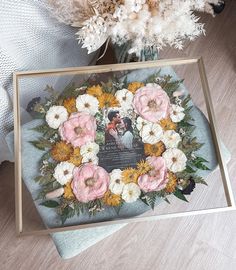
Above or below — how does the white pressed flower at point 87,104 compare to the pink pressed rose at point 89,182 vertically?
above

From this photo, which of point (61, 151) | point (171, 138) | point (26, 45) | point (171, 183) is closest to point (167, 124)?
point (171, 138)

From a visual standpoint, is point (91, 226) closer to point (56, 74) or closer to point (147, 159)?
point (147, 159)

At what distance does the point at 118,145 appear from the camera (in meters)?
0.79

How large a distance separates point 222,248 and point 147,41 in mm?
709

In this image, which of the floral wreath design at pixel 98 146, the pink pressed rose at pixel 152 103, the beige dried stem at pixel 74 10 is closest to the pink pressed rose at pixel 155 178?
the floral wreath design at pixel 98 146

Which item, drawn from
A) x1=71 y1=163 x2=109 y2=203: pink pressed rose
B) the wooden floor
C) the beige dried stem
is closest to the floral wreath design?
x1=71 y1=163 x2=109 y2=203: pink pressed rose

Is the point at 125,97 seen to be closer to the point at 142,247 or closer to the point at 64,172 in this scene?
the point at 64,172

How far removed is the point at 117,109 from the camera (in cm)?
81

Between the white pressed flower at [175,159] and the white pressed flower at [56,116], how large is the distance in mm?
251

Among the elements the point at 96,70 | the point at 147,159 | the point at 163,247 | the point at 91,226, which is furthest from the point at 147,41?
the point at 163,247

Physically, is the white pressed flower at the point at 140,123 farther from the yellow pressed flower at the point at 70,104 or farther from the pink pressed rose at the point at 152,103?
the yellow pressed flower at the point at 70,104

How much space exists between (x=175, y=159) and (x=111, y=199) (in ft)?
0.56

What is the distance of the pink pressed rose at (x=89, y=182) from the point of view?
750 millimetres

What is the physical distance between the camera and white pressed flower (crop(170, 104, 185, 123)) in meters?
0.81
